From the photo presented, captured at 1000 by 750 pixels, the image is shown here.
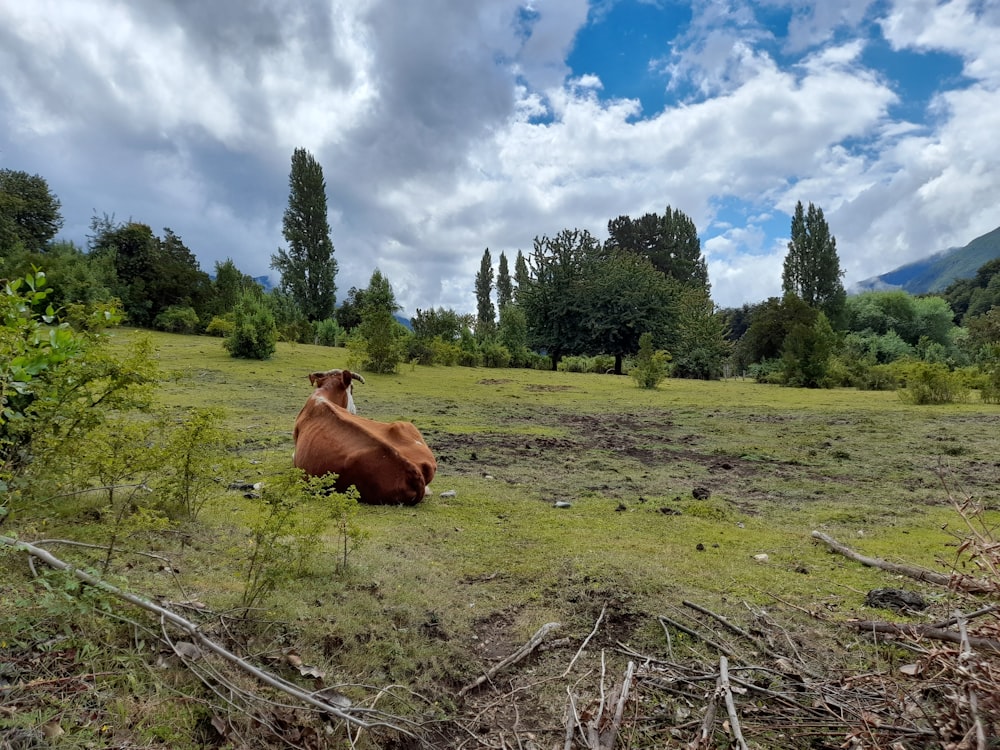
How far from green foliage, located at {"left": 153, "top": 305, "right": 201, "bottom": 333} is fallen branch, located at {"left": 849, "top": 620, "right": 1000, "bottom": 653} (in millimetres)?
36046

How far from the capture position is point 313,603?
11.3 ft

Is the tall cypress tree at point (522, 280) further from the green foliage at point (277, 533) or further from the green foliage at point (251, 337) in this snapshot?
the green foliage at point (277, 533)

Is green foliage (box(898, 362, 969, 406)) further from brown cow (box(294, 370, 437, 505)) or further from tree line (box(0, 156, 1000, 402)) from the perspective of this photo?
brown cow (box(294, 370, 437, 505))

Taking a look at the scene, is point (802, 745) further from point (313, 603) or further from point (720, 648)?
point (313, 603)

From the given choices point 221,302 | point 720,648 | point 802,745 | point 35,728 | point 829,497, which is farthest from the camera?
point 221,302

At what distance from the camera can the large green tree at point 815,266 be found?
2218 inches

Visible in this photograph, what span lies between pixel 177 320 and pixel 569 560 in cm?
3456

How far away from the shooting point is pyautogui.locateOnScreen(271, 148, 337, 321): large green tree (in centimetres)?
4603

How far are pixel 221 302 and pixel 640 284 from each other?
29.0 m

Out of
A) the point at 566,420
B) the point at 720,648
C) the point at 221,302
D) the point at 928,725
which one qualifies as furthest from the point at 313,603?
the point at 221,302

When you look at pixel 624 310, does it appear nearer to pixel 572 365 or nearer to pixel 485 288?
pixel 572 365

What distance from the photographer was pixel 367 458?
6.22 meters

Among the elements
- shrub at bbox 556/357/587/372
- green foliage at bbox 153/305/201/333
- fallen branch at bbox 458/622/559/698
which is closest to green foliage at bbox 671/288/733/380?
shrub at bbox 556/357/587/372

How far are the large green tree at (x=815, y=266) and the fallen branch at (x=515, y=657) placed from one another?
6053 centimetres
